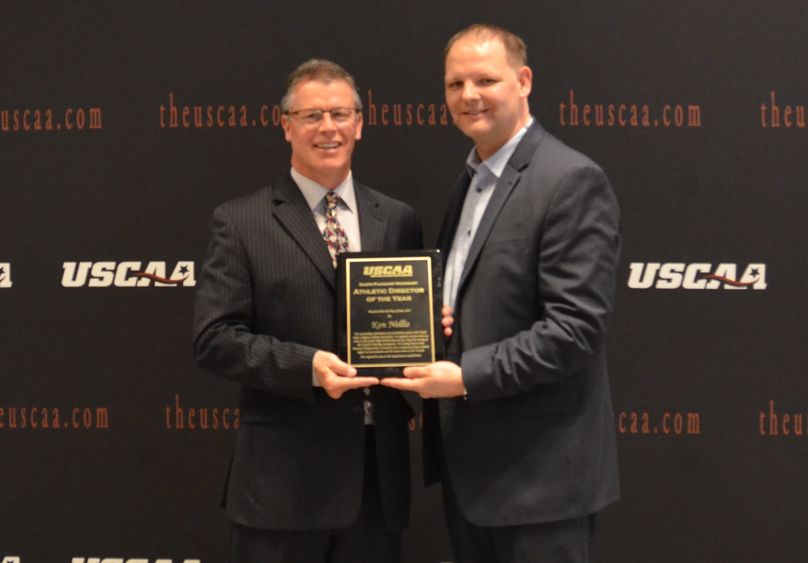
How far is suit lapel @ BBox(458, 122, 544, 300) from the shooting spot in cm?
255

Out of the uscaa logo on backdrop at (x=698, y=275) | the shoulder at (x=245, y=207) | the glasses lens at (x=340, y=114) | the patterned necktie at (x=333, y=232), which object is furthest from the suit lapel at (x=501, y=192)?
the uscaa logo on backdrop at (x=698, y=275)

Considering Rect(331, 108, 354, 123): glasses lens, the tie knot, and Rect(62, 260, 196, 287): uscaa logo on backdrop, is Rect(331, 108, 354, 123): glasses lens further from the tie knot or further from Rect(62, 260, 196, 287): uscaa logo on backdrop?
Rect(62, 260, 196, 287): uscaa logo on backdrop

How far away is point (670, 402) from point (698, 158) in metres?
0.95

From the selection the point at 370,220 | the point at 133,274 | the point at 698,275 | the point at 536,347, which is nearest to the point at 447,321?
the point at 536,347

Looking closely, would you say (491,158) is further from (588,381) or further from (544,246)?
(588,381)

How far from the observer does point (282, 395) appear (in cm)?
262

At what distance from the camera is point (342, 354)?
8.47ft

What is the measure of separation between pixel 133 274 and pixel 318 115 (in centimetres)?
141

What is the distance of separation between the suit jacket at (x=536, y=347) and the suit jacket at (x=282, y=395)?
0.27 meters

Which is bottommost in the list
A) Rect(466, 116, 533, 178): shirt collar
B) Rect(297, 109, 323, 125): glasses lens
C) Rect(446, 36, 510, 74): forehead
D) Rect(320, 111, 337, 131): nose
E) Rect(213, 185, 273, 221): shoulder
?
Rect(213, 185, 273, 221): shoulder

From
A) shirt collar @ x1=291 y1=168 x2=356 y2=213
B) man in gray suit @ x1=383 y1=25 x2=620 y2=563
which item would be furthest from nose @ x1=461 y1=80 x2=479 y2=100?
shirt collar @ x1=291 y1=168 x2=356 y2=213

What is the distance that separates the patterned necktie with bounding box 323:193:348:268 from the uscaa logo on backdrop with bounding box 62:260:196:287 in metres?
1.15

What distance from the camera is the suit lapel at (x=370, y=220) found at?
280 centimetres

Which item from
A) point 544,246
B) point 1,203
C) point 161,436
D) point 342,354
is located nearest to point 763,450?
point 544,246
